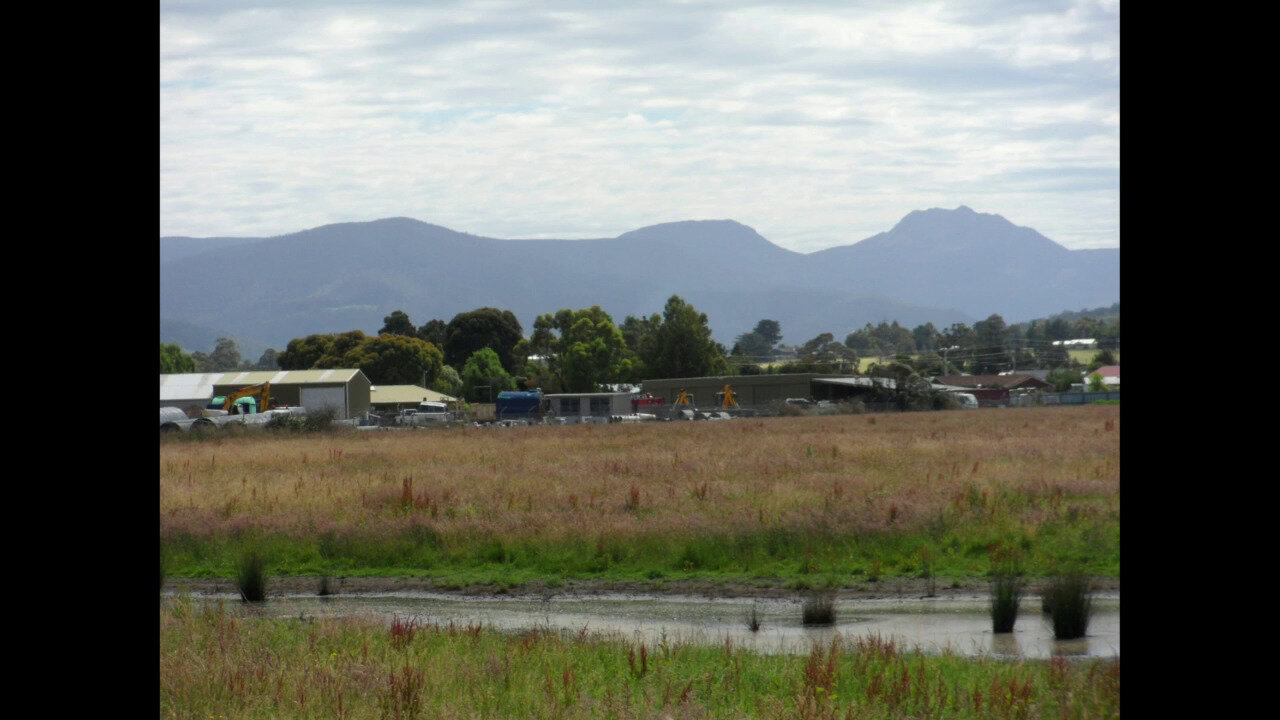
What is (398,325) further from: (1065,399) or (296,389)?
(1065,399)

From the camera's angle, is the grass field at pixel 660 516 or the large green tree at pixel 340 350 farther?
the large green tree at pixel 340 350

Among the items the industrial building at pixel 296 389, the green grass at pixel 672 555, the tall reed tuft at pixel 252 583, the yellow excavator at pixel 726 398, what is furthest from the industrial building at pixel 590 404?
the tall reed tuft at pixel 252 583

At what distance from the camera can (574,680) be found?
27.9 feet

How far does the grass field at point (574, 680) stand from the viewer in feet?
24.2

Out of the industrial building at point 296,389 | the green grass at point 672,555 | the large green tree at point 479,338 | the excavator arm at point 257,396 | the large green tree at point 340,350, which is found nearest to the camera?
the green grass at point 672,555

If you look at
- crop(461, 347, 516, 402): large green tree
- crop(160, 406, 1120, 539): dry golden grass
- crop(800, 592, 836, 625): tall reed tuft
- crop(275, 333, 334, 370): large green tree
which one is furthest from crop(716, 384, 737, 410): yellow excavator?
crop(800, 592, 836, 625): tall reed tuft

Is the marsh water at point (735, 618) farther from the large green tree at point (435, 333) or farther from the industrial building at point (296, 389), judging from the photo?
the large green tree at point (435, 333)

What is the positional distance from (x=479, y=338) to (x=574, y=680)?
404 feet

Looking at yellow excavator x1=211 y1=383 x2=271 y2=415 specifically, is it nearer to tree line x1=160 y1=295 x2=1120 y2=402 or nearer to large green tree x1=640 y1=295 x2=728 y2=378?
tree line x1=160 y1=295 x2=1120 y2=402

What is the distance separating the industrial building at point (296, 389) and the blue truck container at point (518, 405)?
10029mm
